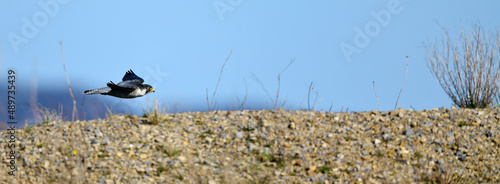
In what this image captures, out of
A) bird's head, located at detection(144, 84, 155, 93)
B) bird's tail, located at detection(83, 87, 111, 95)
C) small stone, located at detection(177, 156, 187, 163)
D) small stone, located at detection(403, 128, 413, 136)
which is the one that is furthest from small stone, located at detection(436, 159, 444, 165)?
bird's tail, located at detection(83, 87, 111, 95)

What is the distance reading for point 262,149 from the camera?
5758mm

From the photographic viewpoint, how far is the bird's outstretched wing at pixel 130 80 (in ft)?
21.3

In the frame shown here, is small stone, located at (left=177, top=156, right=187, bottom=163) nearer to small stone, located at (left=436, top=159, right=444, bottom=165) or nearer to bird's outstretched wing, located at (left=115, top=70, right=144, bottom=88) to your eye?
bird's outstretched wing, located at (left=115, top=70, right=144, bottom=88)

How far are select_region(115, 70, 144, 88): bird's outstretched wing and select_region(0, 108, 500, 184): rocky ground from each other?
0.40 metres

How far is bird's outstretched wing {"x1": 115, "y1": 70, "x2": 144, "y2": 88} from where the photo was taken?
6.49 meters

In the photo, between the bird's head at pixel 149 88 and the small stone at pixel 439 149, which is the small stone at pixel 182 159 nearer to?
the bird's head at pixel 149 88

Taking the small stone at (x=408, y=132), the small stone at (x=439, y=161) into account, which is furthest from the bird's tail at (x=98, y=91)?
the small stone at (x=439, y=161)

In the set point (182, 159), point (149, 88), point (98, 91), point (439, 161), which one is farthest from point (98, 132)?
point (439, 161)

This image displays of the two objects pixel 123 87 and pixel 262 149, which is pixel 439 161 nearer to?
pixel 262 149

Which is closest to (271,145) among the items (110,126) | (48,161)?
(110,126)

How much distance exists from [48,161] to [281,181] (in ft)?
7.83

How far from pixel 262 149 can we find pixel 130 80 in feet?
7.00

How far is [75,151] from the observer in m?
5.64

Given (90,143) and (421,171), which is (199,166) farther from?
(421,171)
